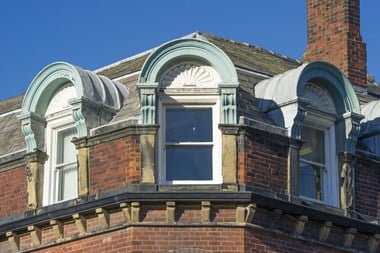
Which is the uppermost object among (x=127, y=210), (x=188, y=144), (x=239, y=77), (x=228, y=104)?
(x=239, y=77)

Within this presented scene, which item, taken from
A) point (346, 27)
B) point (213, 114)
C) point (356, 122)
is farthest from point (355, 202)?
point (346, 27)

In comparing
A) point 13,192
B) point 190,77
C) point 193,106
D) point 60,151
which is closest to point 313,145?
point 193,106

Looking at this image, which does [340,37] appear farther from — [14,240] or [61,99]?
[14,240]

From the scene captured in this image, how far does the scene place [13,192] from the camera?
3484 centimetres

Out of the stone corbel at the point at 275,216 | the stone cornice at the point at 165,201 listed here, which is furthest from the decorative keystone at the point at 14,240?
the stone corbel at the point at 275,216

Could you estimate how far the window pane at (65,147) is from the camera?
34.2 metres

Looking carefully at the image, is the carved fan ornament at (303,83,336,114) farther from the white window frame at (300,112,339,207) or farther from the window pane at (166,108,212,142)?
Result: the window pane at (166,108,212,142)

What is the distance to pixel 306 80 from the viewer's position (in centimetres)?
3403

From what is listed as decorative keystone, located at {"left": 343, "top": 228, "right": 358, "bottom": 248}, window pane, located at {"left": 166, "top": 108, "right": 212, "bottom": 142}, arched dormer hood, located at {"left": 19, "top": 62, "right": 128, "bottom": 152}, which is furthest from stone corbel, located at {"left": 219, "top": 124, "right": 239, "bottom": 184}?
decorative keystone, located at {"left": 343, "top": 228, "right": 358, "bottom": 248}

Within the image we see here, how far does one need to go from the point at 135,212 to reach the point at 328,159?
5.40m

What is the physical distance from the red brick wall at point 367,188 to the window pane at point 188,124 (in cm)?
420

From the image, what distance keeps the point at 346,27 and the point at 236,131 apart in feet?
26.9

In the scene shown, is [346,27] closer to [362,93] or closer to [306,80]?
[362,93]

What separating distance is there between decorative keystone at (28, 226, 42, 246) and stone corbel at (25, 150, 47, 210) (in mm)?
530
